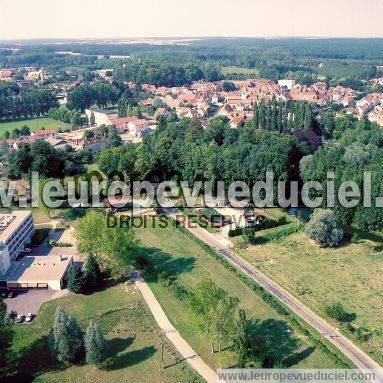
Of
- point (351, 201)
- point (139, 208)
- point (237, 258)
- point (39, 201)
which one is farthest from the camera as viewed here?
point (139, 208)

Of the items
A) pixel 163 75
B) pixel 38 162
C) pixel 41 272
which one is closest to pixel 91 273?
pixel 41 272

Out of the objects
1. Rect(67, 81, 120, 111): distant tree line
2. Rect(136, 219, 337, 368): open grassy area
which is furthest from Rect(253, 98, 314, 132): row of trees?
Rect(67, 81, 120, 111): distant tree line

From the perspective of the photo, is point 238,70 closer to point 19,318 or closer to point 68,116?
point 68,116

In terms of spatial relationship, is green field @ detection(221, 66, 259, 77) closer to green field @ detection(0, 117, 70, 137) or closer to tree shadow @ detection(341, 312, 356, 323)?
green field @ detection(0, 117, 70, 137)

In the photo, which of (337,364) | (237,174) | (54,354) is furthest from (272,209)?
(54,354)

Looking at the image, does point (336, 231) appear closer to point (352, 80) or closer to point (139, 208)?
point (139, 208)

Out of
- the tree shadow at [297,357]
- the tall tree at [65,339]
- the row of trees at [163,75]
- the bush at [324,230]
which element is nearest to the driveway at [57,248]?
the tall tree at [65,339]
